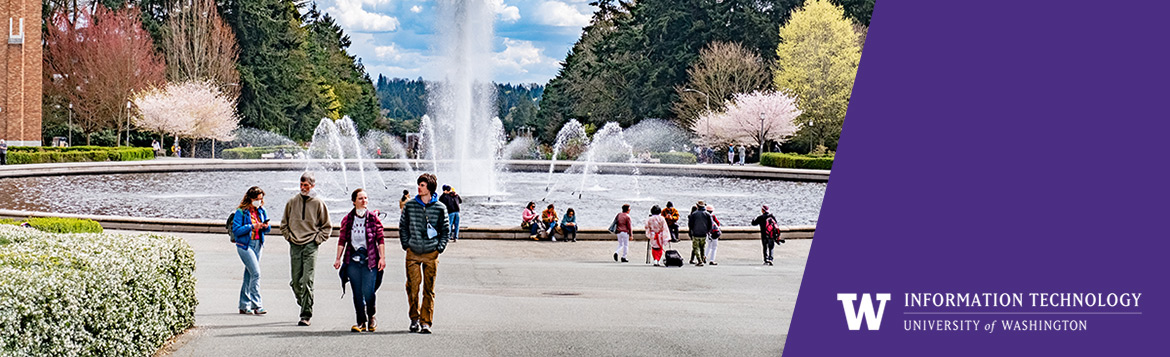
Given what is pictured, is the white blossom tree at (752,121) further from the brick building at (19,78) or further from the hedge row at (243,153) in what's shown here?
the brick building at (19,78)

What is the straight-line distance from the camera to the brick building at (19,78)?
62719 millimetres

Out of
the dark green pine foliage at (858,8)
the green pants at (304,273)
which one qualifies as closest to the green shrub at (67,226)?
the green pants at (304,273)

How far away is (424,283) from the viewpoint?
10172 millimetres

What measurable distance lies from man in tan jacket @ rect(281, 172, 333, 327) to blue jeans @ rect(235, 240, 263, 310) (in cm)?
71

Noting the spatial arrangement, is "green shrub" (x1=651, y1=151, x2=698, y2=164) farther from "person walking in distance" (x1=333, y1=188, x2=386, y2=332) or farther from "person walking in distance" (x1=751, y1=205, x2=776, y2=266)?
"person walking in distance" (x1=333, y1=188, x2=386, y2=332)

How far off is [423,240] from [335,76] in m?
102

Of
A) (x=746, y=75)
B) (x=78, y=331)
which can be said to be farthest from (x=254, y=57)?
(x=78, y=331)

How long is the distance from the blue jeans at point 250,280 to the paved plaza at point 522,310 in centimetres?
18

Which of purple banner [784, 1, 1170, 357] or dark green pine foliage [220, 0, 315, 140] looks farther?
dark green pine foliage [220, 0, 315, 140]

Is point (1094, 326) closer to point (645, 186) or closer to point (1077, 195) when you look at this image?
point (1077, 195)

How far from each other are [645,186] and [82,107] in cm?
4304

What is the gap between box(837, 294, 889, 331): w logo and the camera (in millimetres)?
7711

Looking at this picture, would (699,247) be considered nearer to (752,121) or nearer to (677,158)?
(677,158)

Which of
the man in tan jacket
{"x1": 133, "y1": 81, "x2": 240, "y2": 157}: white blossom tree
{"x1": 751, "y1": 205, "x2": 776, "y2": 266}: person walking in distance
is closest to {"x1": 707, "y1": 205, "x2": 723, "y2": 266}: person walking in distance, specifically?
{"x1": 751, "y1": 205, "x2": 776, "y2": 266}: person walking in distance
